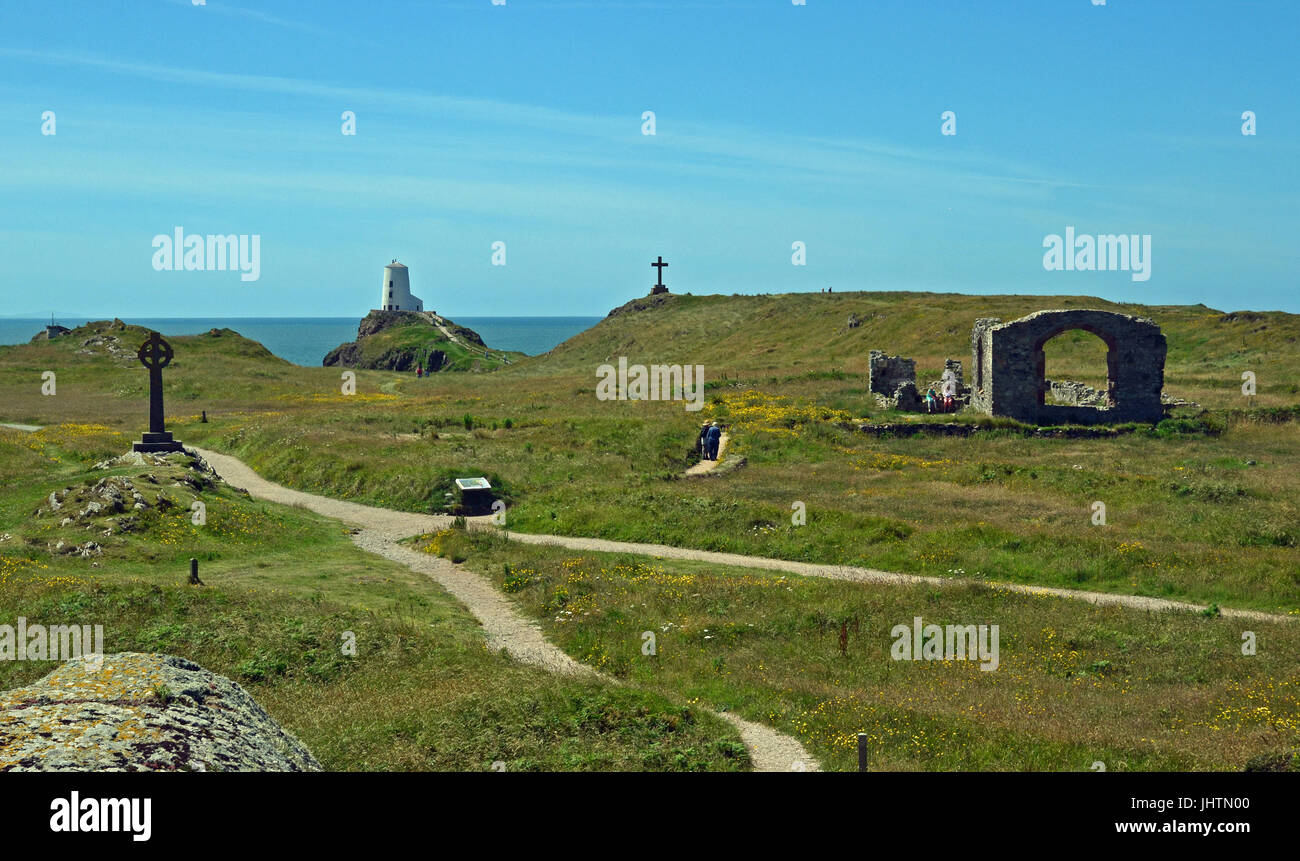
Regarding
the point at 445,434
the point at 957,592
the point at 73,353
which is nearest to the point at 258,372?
the point at 73,353

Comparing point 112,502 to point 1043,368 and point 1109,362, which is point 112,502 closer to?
point 1043,368

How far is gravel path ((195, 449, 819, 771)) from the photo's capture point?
497 inches

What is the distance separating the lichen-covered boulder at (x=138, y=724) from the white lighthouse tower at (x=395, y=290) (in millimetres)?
161814

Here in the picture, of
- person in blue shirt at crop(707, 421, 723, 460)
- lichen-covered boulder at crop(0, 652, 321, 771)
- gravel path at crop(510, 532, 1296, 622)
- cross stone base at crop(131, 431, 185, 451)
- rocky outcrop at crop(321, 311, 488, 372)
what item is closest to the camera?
lichen-covered boulder at crop(0, 652, 321, 771)

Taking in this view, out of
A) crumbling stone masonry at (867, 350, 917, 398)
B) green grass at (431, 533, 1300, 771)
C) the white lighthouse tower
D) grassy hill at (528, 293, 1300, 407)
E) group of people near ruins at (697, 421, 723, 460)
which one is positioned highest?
the white lighthouse tower

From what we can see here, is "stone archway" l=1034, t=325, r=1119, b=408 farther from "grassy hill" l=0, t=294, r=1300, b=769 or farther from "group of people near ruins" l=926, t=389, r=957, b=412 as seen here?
"group of people near ruins" l=926, t=389, r=957, b=412

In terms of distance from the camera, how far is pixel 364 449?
40000mm

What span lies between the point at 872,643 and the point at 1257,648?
642cm

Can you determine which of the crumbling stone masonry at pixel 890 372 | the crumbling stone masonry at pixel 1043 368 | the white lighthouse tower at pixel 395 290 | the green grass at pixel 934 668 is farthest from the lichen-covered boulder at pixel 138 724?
the white lighthouse tower at pixel 395 290

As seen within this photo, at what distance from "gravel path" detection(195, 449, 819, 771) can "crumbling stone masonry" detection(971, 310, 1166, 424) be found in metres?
26.7

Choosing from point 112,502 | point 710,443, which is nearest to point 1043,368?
point 710,443

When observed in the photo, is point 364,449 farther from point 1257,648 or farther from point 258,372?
point 258,372

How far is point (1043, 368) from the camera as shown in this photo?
45.7m

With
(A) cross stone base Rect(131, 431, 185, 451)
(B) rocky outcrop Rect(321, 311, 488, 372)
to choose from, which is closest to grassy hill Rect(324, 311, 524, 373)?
(B) rocky outcrop Rect(321, 311, 488, 372)
